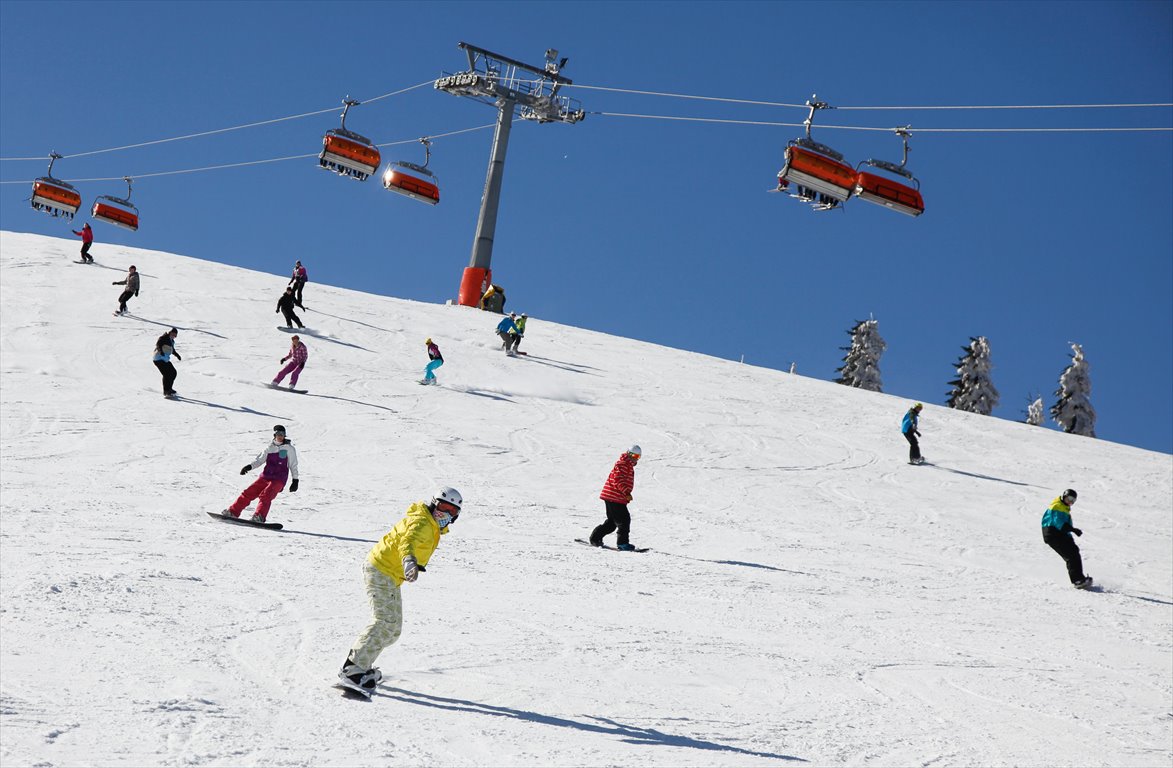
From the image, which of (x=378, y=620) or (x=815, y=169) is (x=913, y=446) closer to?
(x=815, y=169)

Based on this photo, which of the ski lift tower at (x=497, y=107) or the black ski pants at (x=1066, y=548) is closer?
the black ski pants at (x=1066, y=548)

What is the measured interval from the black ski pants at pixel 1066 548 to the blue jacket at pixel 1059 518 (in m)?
0.05

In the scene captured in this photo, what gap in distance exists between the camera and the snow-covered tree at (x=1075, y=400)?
207ft

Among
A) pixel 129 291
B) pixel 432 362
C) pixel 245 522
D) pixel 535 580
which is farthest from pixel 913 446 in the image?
pixel 129 291

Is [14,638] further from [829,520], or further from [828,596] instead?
[829,520]

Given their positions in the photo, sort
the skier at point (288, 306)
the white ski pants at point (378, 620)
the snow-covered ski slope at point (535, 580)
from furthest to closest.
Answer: the skier at point (288, 306) → the white ski pants at point (378, 620) → the snow-covered ski slope at point (535, 580)

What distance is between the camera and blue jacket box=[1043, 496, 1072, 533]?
14.7 metres

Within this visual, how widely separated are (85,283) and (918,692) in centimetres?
2832

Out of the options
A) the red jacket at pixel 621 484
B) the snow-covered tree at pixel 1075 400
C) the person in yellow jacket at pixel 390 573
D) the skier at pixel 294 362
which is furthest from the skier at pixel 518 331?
the snow-covered tree at pixel 1075 400

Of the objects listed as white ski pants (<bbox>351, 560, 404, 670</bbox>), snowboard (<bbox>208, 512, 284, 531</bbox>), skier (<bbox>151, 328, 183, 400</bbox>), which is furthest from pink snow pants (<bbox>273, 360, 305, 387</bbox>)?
white ski pants (<bbox>351, 560, 404, 670</bbox>)

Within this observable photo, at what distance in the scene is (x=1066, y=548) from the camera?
1476 centimetres

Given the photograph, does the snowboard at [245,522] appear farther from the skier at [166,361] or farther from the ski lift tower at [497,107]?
the ski lift tower at [497,107]

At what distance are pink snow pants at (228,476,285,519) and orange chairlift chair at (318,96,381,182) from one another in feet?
81.6

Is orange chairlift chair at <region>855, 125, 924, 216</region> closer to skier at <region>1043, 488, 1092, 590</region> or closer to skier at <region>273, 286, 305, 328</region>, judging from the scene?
skier at <region>1043, 488, 1092, 590</region>
